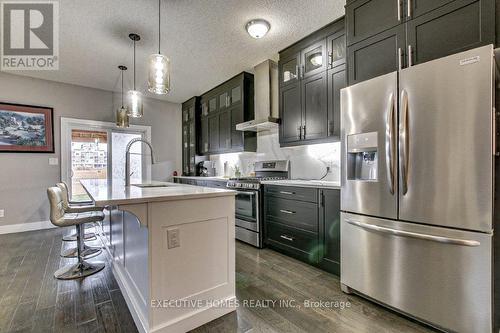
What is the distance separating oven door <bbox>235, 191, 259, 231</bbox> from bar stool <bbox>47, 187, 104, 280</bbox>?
1731 millimetres

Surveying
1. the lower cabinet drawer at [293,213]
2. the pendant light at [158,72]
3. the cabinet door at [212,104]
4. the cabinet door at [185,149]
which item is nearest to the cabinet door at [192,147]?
the cabinet door at [185,149]

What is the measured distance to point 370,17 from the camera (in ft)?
6.61

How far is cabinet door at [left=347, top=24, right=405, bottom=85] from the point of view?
1849mm

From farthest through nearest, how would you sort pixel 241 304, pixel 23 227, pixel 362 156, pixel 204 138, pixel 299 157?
pixel 204 138 < pixel 23 227 < pixel 299 157 < pixel 362 156 < pixel 241 304

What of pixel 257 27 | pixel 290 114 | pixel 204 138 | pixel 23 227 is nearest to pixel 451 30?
pixel 257 27

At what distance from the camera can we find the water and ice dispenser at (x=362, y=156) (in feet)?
6.12

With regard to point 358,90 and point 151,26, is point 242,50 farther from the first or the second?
point 358,90

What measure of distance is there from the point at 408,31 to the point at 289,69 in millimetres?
1669

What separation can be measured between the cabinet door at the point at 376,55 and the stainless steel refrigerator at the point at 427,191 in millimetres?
190

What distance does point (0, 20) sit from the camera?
2.58 metres

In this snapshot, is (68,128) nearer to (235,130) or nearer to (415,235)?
(235,130)

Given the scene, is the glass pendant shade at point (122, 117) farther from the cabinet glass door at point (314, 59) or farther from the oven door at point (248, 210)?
the cabinet glass door at point (314, 59)

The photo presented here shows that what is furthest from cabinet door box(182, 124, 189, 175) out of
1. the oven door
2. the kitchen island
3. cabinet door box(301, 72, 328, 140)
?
the kitchen island

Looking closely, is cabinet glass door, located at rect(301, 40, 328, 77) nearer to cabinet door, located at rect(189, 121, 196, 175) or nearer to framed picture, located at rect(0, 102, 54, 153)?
A: cabinet door, located at rect(189, 121, 196, 175)
